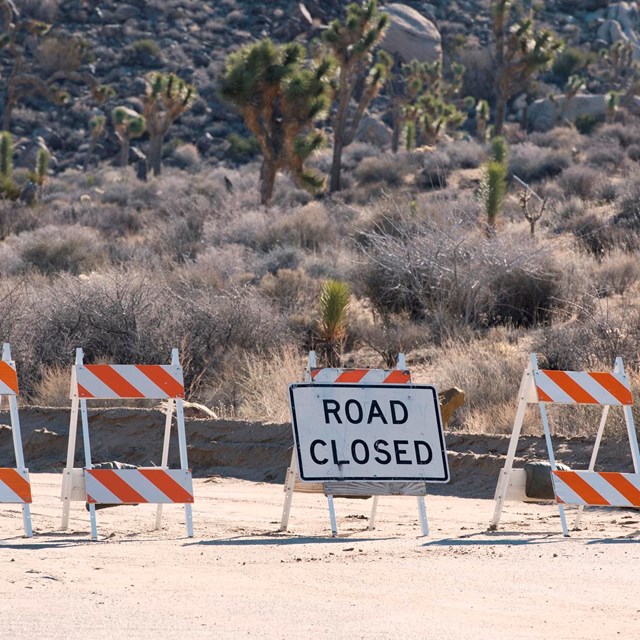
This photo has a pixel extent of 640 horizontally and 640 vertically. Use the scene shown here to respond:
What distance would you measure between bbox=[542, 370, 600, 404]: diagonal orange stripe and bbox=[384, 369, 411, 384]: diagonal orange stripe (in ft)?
3.26

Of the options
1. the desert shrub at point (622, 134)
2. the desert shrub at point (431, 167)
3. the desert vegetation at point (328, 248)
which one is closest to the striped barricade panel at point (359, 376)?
the desert vegetation at point (328, 248)

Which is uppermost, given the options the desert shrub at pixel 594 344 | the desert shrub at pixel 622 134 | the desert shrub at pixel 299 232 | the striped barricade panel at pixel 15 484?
the striped barricade panel at pixel 15 484

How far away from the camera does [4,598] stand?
585cm

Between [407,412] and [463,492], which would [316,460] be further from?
[463,492]

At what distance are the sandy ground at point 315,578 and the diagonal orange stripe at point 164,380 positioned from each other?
1.01 metres

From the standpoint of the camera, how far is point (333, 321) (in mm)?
18625

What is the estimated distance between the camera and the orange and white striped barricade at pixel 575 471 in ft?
28.0

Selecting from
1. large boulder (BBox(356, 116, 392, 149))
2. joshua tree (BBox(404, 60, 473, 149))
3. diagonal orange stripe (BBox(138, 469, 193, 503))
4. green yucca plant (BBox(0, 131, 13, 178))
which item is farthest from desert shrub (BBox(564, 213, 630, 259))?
large boulder (BBox(356, 116, 392, 149))

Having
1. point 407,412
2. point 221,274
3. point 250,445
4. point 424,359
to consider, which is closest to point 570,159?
point 221,274

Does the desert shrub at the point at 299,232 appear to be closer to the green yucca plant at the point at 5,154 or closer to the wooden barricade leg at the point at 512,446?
the green yucca plant at the point at 5,154

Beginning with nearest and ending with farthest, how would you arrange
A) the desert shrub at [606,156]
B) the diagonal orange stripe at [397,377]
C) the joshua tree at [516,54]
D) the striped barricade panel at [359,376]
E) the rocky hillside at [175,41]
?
the striped barricade panel at [359,376] < the diagonal orange stripe at [397,377] < the desert shrub at [606,156] < the joshua tree at [516,54] < the rocky hillside at [175,41]

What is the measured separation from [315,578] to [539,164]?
120 ft

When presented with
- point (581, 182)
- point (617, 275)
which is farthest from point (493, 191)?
point (581, 182)

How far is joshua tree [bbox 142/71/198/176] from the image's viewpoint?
156 ft
